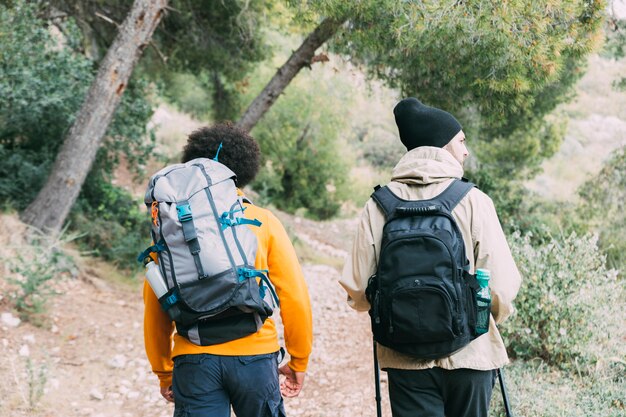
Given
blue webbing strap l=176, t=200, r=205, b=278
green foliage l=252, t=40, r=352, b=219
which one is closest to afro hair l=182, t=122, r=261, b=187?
blue webbing strap l=176, t=200, r=205, b=278

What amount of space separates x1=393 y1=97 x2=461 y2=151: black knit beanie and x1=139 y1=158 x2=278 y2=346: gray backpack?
76 centimetres

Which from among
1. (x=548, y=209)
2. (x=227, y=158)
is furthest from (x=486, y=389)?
(x=548, y=209)

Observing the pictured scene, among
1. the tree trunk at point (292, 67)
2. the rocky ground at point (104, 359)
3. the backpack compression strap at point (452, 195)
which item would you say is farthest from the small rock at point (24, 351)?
the backpack compression strap at point (452, 195)

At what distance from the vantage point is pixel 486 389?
2439 millimetres

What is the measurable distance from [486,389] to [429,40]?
10.9ft

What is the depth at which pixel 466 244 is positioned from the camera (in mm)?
2432

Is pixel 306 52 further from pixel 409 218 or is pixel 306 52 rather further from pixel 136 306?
pixel 409 218

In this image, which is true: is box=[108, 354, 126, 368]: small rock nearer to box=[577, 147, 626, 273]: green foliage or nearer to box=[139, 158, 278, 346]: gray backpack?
box=[139, 158, 278, 346]: gray backpack

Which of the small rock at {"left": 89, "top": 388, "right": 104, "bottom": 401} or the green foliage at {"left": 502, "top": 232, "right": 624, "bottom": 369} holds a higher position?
the green foliage at {"left": 502, "top": 232, "right": 624, "bottom": 369}

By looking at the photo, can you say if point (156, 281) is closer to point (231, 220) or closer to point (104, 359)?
point (231, 220)

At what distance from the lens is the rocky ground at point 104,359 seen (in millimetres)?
4742

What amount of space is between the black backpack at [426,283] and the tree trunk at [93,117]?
18.4 ft

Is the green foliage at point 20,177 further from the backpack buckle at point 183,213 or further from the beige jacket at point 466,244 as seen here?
the beige jacket at point 466,244

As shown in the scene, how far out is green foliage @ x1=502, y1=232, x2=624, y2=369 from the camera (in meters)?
4.74
